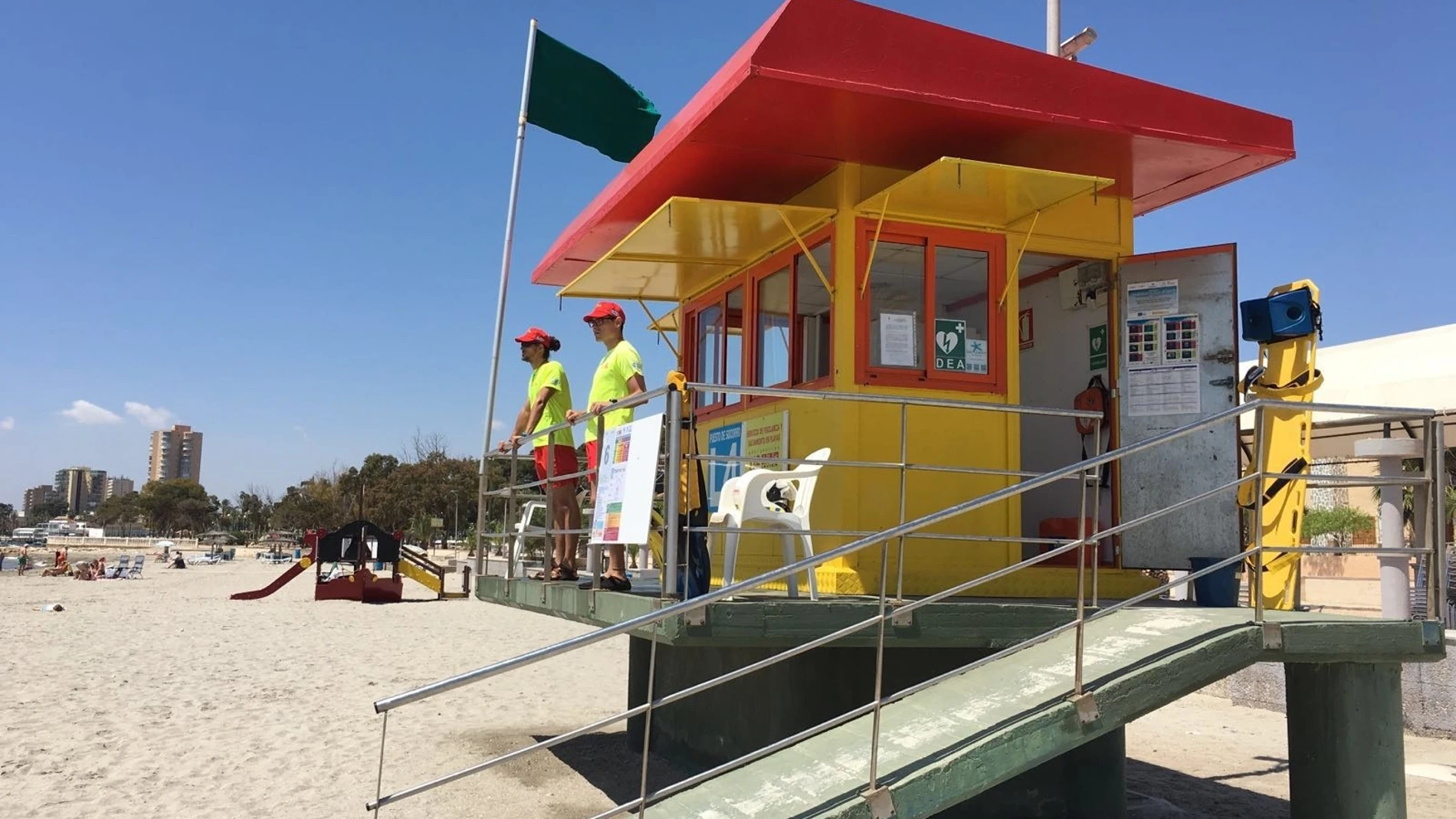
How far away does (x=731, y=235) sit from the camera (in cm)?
778

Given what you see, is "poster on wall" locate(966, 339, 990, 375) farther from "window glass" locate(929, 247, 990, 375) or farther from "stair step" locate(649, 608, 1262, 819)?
"stair step" locate(649, 608, 1262, 819)

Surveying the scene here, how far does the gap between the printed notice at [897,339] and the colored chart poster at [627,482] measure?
7.04ft

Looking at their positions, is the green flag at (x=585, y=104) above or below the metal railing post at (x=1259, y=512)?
above

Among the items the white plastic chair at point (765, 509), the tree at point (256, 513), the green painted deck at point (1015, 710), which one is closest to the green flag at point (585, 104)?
the white plastic chair at point (765, 509)

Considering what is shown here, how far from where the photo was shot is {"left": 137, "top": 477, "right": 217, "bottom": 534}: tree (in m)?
113

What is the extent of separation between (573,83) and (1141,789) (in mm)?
8281

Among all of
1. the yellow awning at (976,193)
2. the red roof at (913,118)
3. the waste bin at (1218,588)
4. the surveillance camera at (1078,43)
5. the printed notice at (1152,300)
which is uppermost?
the surveillance camera at (1078,43)

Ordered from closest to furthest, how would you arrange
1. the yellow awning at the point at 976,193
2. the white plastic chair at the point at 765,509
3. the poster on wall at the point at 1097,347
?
the white plastic chair at the point at 765,509, the yellow awning at the point at 976,193, the poster on wall at the point at 1097,347

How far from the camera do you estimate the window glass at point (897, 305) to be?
283 inches

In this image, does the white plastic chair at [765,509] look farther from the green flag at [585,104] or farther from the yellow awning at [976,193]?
the green flag at [585,104]

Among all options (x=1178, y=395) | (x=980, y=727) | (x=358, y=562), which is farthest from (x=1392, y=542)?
(x=358, y=562)

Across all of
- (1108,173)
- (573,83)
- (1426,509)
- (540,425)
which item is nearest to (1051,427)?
(1108,173)

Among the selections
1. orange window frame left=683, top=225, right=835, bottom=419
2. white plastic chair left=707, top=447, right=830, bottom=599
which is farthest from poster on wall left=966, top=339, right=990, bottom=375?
white plastic chair left=707, top=447, right=830, bottom=599

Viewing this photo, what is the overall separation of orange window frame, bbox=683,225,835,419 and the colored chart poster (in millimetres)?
1541
